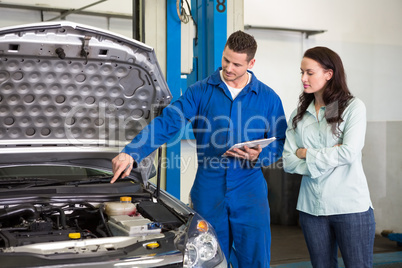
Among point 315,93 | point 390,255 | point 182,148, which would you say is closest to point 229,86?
point 315,93

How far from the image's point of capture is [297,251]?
4520mm

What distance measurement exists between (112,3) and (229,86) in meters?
4.24

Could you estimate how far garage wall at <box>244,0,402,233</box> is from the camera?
511 centimetres

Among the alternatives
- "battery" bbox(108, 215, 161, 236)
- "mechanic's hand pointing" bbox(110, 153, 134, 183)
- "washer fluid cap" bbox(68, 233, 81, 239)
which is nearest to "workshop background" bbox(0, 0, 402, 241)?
"mechanic's hand pointing" bbox(110, 153, 134, 183)

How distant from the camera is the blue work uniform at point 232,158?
2.39m

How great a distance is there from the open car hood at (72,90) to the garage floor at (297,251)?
2.19 metres

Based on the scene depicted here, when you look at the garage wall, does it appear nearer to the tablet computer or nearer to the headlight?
the tablet computer

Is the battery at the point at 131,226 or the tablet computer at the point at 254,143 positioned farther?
the tablet computer at the point at 254,143

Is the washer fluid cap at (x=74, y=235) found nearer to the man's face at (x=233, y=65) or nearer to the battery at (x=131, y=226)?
the battery at (x=131, y=226)

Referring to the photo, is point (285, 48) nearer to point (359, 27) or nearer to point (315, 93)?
point (359, 27)

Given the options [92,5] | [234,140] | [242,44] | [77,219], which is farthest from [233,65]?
[92,5]

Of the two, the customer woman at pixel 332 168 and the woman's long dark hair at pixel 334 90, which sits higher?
the woman's long dark hair at pixel 334 90

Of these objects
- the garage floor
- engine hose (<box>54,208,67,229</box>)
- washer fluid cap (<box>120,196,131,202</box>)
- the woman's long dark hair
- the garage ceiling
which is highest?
the garage ceiling

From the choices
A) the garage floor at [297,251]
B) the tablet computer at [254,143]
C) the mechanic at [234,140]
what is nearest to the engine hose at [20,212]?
the mechanic at [234,140]
